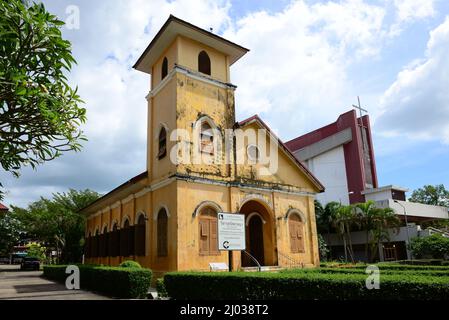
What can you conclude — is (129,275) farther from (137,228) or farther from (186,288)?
(137,228)

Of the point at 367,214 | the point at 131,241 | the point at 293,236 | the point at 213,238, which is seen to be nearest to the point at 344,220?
the point at 367,214

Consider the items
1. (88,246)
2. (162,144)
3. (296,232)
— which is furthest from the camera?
(88,246)

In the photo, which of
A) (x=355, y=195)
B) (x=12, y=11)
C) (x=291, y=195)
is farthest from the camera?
(x=355, y=195)

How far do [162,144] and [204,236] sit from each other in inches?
200

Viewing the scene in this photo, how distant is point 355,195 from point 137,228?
100 ft

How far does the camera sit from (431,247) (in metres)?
28.0

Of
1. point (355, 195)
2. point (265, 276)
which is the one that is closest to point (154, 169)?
point (265, 276)

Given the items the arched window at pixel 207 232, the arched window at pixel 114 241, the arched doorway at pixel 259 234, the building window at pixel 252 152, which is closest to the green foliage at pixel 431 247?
the arched doorway at pixel 259 234

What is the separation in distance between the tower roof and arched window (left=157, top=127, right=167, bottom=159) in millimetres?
4416

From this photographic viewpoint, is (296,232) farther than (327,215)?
No

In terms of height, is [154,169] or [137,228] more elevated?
[154,169]

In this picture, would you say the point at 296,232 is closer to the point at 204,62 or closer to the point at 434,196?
the point at 204,62

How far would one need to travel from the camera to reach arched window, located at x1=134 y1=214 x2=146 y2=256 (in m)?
18.5

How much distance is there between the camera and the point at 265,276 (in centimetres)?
988
